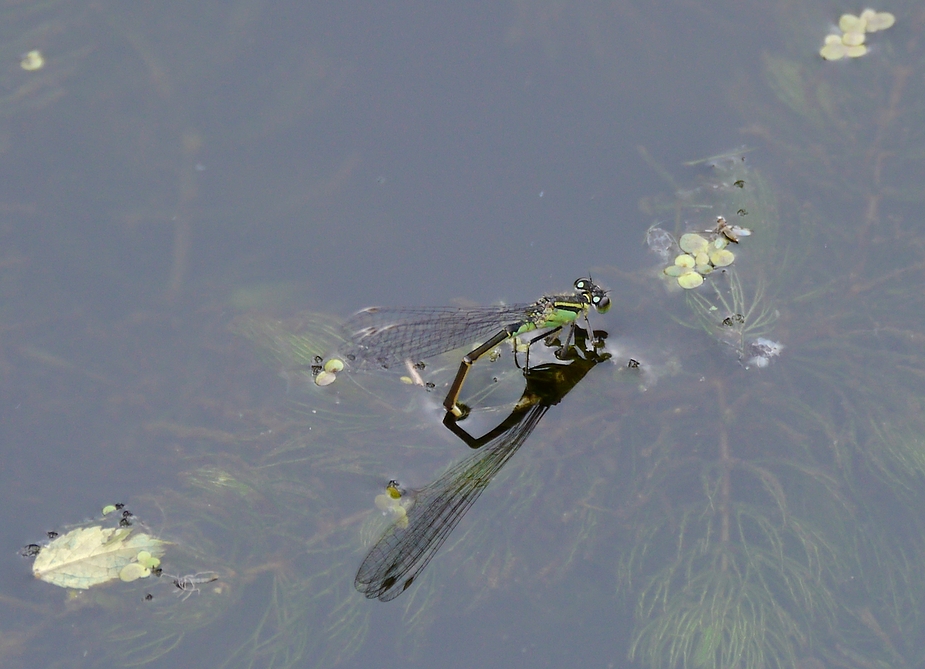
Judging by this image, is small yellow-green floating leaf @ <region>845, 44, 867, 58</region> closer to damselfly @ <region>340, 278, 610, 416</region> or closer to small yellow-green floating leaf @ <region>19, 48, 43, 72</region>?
damselfly @ <region>340, 278, 610, 416</region>

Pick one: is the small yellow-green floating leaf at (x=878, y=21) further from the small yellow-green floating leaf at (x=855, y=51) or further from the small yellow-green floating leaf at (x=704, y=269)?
the small yellow-green floating leaf at (x=704, y=269)

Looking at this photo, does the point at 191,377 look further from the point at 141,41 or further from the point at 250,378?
the point at 141,41

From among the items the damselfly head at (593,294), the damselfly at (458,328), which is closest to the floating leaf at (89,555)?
the damselfly at (458,328)

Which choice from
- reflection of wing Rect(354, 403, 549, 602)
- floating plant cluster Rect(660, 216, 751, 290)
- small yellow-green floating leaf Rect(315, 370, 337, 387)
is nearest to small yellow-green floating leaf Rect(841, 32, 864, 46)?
Answer: floating plant cluster Rect(660, 216, 751, 290)

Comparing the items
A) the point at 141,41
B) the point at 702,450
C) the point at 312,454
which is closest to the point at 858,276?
the point at 702,450

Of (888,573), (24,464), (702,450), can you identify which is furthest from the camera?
(24,464)

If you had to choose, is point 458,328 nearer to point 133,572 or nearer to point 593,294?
point 593,294
